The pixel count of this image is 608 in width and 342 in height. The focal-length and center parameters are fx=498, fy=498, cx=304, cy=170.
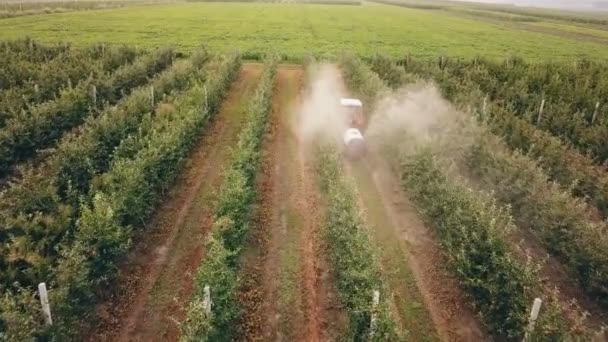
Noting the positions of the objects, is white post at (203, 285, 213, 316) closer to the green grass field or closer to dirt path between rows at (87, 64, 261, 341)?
dirt path between rows at (87, 64, 261, 341)

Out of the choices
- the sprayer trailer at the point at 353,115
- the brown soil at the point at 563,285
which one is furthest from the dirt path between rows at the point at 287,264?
the brown soil at the point at 563,285

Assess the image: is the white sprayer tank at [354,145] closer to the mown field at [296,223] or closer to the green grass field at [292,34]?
the mown field at [296,223]

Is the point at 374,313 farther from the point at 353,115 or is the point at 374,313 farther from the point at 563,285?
the point at 353,115

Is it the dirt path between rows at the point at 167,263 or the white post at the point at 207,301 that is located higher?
the white post at the point at 207,301

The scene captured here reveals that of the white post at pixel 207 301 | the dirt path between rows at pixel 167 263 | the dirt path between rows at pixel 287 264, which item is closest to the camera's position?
the white post at pixel 207 301

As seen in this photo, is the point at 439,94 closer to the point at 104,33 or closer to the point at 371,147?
the point at 371,147

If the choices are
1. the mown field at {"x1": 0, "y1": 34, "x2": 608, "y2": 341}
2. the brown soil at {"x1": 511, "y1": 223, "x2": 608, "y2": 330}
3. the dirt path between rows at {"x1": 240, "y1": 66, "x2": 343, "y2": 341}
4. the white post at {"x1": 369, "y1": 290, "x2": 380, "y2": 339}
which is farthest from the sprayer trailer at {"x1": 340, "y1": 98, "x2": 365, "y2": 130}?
the white post at {"x1": 369, "y1": 290, "x2": 380, "y2": 339}

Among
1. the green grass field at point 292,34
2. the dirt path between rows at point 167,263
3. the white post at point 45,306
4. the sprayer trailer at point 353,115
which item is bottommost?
the dirt path between rows at point 167,263

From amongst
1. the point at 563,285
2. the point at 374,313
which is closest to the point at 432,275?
the point at 563,285
